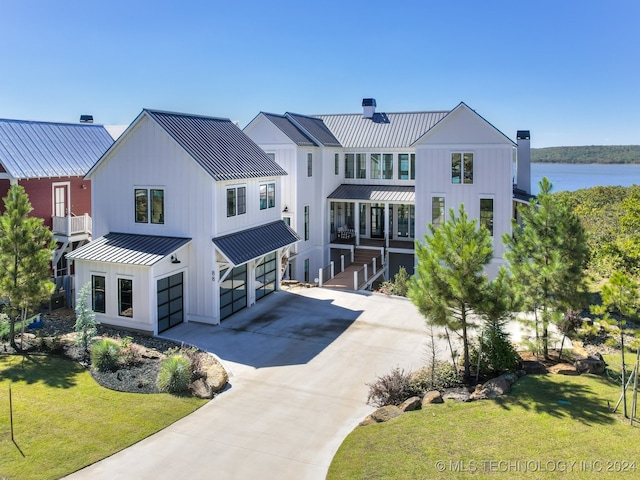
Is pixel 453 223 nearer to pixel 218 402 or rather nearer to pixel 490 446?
pixel 490 446

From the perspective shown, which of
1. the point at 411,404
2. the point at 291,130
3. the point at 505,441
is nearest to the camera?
the point at 505,441

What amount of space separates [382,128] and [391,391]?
78.1 ft

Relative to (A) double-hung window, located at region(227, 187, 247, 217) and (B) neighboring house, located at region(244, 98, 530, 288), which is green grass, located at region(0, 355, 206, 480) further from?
(B) neighboring house, located at region(244, 98, 530, 288)

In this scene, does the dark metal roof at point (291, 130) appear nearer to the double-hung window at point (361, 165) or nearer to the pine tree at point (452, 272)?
the double-hung window at point (361, 165)

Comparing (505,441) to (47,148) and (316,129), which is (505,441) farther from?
(316,129)

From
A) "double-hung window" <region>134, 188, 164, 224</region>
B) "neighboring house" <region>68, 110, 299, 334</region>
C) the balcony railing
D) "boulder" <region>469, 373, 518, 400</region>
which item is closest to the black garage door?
"neighboring house" <region>68, 110, 299, 334</region>

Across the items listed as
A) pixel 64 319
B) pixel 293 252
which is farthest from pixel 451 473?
pixel 293 252

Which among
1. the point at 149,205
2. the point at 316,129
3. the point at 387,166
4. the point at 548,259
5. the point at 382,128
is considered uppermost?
the point at 382,128

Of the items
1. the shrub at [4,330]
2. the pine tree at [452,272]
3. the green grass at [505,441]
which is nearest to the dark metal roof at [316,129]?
the pine tree at [452,272]

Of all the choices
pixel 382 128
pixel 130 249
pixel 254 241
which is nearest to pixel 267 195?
pixel 254 241

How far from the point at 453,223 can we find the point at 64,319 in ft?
49.8

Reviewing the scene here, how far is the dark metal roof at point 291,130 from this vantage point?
29703mm

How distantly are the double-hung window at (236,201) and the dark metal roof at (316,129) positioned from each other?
1098cm

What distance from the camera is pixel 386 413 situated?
12461mm
